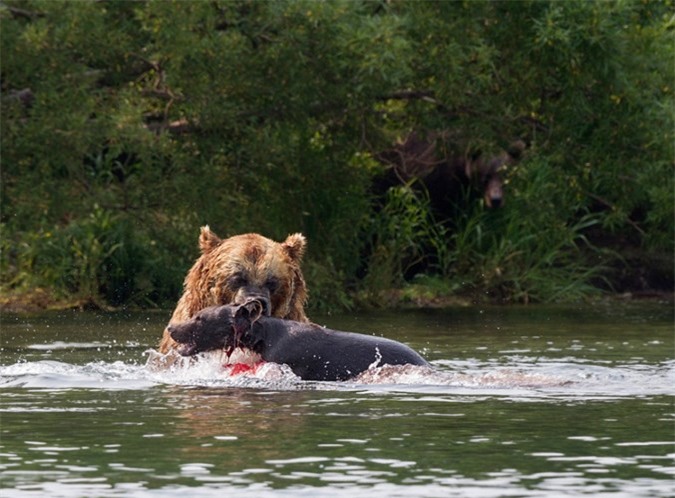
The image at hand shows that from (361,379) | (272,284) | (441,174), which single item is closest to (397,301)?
(441,174)

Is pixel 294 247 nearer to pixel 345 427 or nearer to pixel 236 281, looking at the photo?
pixel 236 281

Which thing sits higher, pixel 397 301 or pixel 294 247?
pixel 294 247

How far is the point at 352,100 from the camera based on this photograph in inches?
783

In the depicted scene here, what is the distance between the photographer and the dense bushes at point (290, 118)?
18.8 metres

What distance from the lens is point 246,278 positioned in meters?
12.4

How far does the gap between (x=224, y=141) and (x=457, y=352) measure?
6003 millimetres

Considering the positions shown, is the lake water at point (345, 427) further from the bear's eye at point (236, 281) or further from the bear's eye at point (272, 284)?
the bear's eye at point (272, 284)

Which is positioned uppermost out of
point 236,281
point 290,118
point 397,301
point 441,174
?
point 290,118

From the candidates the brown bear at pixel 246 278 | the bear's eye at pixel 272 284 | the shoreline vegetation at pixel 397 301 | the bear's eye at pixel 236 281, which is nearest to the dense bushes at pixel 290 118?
the shoreline vegetation at pixel 397 301

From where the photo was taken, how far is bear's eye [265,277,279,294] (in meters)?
12.4

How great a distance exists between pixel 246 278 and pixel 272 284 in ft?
0.68

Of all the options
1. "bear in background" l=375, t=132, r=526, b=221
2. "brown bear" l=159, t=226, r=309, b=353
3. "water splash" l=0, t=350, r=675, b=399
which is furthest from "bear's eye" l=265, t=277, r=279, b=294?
"bear in background" l=375, t=132, r=526, b=221

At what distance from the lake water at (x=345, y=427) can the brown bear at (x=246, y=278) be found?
0.61 meters

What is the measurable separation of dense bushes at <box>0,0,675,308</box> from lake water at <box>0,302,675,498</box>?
14.8 feet
